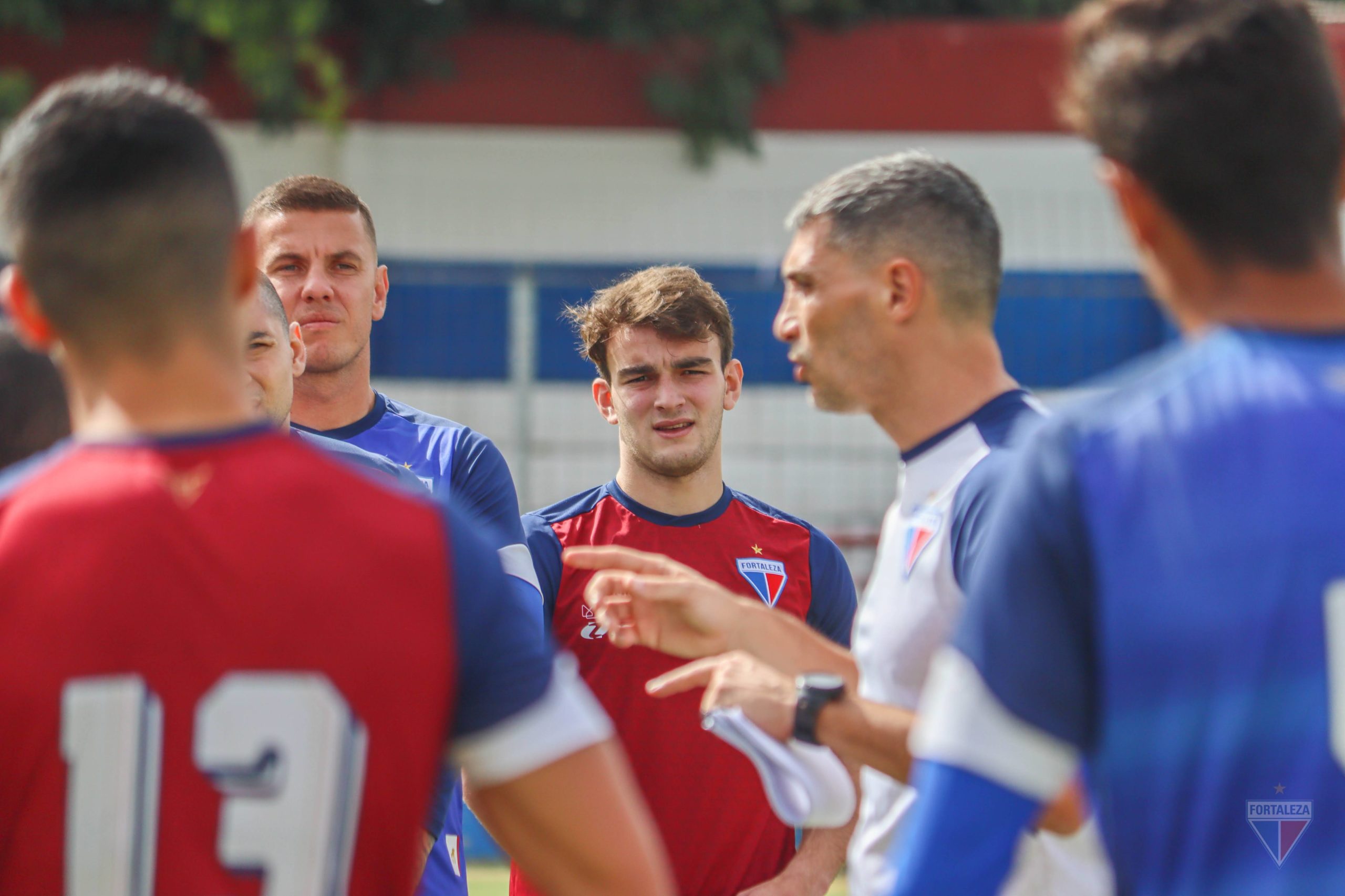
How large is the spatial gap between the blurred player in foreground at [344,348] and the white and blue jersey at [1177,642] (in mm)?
2412

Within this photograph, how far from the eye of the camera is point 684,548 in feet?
13.0

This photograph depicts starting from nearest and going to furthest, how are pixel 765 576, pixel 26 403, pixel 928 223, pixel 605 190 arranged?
pixel 26 403 < pixel 928 223 < pixel 765 576 < pixel 605 190

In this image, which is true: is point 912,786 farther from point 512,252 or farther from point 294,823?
point 512,252

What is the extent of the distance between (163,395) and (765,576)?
2.63m

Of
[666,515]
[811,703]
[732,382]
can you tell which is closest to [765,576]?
[666,515]

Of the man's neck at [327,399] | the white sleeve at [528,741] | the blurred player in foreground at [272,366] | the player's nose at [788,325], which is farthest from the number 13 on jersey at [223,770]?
the man's neck at [327,399]

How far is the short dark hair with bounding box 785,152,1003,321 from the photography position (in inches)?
108

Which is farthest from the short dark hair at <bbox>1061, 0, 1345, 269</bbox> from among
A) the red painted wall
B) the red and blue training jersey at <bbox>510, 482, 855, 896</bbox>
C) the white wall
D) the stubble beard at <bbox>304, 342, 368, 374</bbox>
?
the red painted wall

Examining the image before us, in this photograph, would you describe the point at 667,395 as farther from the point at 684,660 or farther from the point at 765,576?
the point at 684,660

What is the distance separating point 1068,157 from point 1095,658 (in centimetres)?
1083

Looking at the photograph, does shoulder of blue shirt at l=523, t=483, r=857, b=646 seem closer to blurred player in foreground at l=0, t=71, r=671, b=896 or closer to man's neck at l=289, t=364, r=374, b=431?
man's neck at l=289, t=364, r=374, b=431

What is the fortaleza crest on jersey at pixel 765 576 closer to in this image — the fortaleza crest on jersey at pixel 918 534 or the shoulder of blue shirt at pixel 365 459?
the shoulder of blue shirt at pixel 365 459

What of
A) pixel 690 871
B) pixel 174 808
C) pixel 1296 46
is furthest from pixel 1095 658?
pixel 690 871

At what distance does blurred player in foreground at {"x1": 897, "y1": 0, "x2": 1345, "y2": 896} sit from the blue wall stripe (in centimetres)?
724
